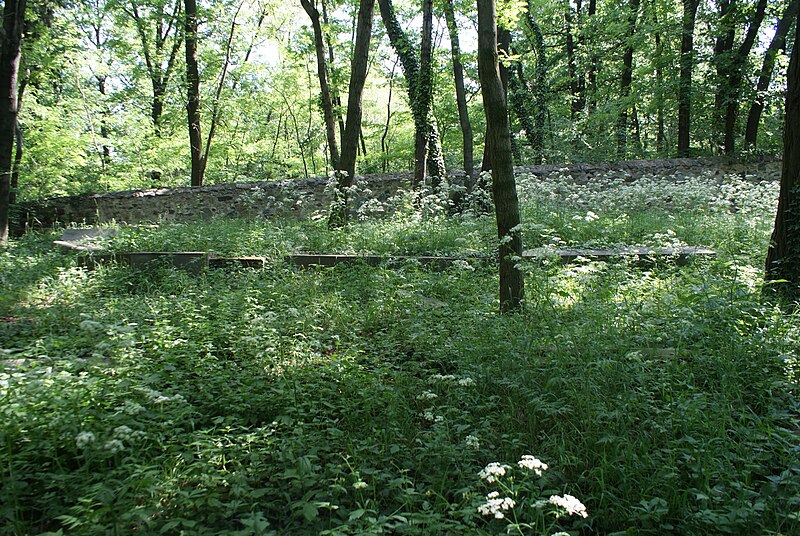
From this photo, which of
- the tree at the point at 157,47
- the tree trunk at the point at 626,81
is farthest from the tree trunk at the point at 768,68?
the tree at the point at 157,47

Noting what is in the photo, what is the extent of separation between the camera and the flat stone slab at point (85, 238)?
27.8 feet

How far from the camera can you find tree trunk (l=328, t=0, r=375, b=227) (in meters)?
9.55

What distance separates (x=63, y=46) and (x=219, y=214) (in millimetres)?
6816

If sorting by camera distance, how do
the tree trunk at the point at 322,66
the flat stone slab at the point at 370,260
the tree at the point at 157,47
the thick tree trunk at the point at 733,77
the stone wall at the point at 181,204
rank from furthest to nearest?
the tree at the point at 157,47 < the thick tree trunk at the point at 733,77 < the stone wall at the point at 181,204 < the tree trunk at the point at 322,66 < the flat stone slab at the point at 370,260

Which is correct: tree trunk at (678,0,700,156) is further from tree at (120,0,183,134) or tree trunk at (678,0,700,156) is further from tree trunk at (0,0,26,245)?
tree trunk at (0,0,26,245)

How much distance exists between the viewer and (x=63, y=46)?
1430cm

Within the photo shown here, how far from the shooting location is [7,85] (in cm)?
972

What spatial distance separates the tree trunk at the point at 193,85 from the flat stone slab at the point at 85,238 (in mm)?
4283

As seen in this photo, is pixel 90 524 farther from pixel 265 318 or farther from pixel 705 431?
pixel 705 431

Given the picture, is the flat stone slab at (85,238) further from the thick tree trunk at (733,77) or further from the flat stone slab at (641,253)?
the thick tree trunk at (733,77)

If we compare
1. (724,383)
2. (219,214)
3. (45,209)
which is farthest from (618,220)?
(45,209)

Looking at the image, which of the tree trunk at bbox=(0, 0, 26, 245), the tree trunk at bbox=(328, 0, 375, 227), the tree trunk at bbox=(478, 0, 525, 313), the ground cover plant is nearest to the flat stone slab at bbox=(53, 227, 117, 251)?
the tree trunk at bbox=(0, 0, 26, 245)

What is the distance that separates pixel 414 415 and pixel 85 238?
8925 mm

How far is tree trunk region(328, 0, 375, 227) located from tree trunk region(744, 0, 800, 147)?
10.4m
